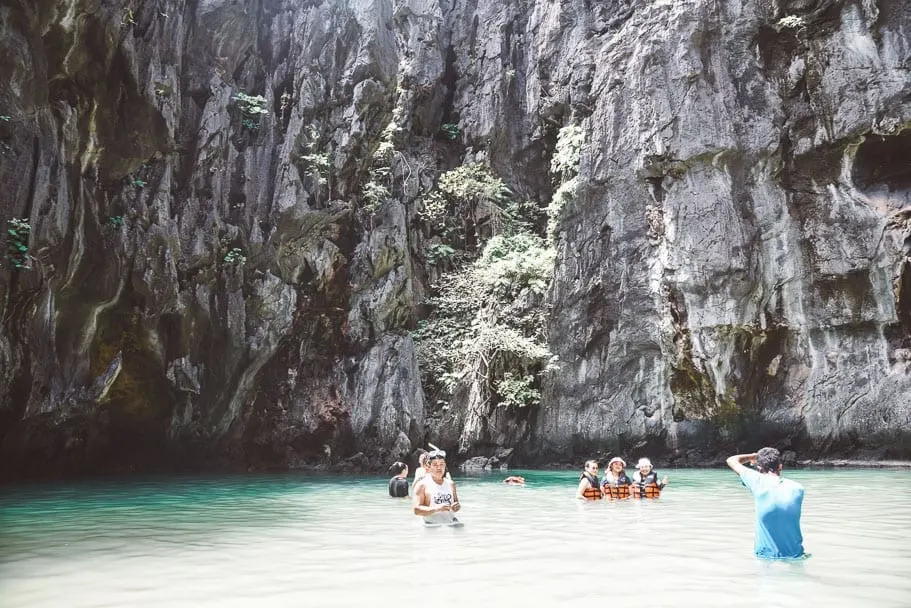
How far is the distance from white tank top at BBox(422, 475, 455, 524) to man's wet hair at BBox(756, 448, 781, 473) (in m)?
3.66

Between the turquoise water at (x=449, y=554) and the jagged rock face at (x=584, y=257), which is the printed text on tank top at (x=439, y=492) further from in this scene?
the jagged rock face at (x=584, y=257)

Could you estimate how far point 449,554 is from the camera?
20.1ft

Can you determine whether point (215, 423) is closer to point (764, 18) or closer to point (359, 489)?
point (359, 489)

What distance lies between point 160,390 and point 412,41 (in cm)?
1657

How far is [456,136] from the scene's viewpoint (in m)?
27.6

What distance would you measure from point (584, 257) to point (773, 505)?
59.8 feet

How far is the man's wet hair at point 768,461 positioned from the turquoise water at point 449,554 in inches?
30.2

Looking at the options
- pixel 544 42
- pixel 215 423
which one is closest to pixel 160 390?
pixel 215 423

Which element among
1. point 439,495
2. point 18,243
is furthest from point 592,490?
point 18,243

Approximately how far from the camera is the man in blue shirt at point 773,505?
197 inches

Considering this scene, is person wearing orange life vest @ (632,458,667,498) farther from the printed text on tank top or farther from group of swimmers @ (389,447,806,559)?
the printed text on tank top

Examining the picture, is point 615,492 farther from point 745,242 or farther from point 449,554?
point 745,242

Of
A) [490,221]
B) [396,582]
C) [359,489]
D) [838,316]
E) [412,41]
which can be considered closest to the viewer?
[396,582]

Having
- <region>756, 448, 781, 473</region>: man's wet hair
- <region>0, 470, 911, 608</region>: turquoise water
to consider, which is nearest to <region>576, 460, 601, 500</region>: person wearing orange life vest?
<region>0, 470, 911, 608</region>: turquoise water
